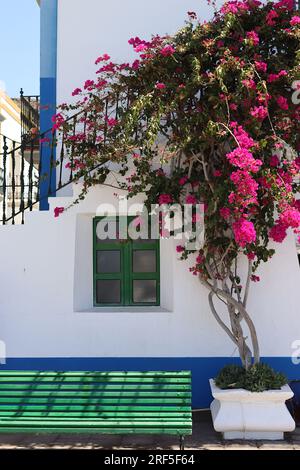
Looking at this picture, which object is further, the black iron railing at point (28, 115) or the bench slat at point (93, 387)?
the black iron railing at point (28, 115)

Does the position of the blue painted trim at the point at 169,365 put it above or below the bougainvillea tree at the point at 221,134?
below

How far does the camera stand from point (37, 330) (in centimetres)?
700

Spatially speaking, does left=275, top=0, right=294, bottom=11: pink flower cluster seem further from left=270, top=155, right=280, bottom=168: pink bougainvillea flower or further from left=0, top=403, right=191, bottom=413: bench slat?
left=0, top=403, right=191, bottom=413: bench slat

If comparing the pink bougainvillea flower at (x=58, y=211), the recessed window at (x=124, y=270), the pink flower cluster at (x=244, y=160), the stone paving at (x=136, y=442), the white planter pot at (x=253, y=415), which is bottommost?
the stone paving at (x=136, y=442)

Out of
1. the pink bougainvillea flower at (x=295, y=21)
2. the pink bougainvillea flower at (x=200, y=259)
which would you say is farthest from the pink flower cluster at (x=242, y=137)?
the pink bougainvillea flower at (x=200, y=259)

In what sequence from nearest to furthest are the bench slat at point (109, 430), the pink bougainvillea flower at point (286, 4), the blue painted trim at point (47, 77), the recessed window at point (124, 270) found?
the bench slat at point (109, 430), the pink bougainvillea flower at point (286, 4), the recessed window at point (124, 270), the blue painted trim at point (47, 77)

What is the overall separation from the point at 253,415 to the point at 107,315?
6.55 feet

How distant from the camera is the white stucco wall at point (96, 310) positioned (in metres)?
6.91

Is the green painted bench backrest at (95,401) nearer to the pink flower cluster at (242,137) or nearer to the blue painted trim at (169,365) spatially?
the blue painted trim at (169,365)

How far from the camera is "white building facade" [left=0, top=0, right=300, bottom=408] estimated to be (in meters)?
6.90

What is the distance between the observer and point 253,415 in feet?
19.7

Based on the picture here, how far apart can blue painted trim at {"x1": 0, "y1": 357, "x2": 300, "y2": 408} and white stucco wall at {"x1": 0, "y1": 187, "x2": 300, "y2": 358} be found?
6cm

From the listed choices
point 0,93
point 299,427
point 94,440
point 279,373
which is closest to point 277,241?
point 279,373

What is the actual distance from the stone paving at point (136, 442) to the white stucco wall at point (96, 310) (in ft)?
3.48
